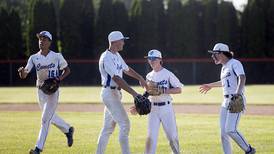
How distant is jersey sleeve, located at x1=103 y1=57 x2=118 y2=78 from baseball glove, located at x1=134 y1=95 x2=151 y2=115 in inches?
21.4

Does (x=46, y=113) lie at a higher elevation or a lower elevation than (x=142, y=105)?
lower

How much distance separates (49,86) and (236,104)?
10.5 feet

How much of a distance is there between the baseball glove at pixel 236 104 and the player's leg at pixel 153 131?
1.18 metres

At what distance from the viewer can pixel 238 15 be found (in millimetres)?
45094

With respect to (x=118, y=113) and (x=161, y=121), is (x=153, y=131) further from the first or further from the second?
(x=118, y=113)

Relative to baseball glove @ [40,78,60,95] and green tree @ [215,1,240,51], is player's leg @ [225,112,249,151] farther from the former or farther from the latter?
Result: green tree @ [215,1,240,51]

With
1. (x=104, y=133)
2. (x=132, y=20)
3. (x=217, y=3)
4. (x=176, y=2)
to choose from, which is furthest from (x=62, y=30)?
(x=104, y=133)

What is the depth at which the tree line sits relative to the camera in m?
42.2

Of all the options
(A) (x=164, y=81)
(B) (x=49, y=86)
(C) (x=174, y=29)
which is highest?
(A) (x=164, y=81)

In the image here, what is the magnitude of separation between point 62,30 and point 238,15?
13.4 metres

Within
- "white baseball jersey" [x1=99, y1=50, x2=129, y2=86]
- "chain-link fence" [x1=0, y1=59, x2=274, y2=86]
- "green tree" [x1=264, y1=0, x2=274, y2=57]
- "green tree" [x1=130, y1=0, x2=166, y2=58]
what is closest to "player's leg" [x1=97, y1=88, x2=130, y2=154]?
"white baseball jersey" [x1=99, y1=50, x2=129, y2=86]

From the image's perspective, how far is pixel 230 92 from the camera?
9469 millimetres

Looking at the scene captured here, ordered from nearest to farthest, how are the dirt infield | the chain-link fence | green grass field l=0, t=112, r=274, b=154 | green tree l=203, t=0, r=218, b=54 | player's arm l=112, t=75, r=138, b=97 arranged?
1. player's arm l=112, t=75, r=138, b=97
2. green grass field l=0, t=112, r=274, b=154
3. the dirt infield
4. the chain-link fence
5. green tree l=203, t=0, r=218, b=54

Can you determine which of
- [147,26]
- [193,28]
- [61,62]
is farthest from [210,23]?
[61,62]
